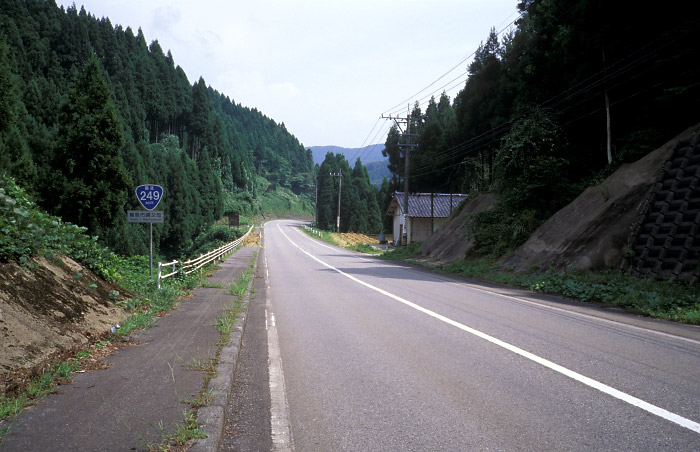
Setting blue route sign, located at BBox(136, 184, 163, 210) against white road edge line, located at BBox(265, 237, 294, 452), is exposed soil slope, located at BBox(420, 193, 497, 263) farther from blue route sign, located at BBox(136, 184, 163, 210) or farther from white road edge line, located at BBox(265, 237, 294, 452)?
white road edge line, located at BBox(265, 237, 294, 452)

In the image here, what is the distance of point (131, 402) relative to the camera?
4.01 meters

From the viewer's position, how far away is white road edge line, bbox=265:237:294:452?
349cm

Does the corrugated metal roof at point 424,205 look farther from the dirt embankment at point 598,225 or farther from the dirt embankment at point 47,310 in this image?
the dirt embankment at point 47,310

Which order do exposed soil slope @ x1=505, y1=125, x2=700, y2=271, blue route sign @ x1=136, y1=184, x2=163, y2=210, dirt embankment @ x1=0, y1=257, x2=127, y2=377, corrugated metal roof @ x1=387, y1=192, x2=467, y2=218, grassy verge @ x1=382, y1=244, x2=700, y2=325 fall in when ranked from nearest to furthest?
dirt embankment @ x1=0, y1=257, x2=127, y2=377, grassy verge @ x1=382, y1=244, x2=700, y2=325, blue route sign @ x1=136, y1=184, x2=163, y2=210, exposed soil slope @ x1=505, y1=125, x2=700, y2=271, corrugated metal roof @ x1=387, y1=192, x2=467, y2=218

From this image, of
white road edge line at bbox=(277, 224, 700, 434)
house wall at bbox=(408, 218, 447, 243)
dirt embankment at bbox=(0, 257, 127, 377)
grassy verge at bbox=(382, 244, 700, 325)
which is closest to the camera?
white road edge line at bbox=(277, 224, 700, 434)

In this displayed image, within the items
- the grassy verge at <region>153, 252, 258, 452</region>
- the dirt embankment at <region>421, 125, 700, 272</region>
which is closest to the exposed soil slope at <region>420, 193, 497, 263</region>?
the dirt embankment at <region>421, 125, 700, 272</region>

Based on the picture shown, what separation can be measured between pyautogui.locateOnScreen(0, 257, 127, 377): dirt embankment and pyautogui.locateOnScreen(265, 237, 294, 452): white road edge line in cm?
249

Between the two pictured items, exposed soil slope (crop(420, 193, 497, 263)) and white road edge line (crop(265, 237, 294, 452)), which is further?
exposed soil slope (crop(420, 193, 497, 263))

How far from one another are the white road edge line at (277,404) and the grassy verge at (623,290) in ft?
24.4

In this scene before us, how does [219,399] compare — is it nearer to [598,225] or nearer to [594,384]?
[594,384]

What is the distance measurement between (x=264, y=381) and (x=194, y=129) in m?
98.1

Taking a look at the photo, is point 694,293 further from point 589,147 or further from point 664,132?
point 589,147

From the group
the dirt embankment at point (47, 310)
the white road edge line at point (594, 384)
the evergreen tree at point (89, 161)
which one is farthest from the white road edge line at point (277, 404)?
the evergreen tree at point (89, 161)

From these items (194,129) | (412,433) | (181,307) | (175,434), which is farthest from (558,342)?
(194,129)
